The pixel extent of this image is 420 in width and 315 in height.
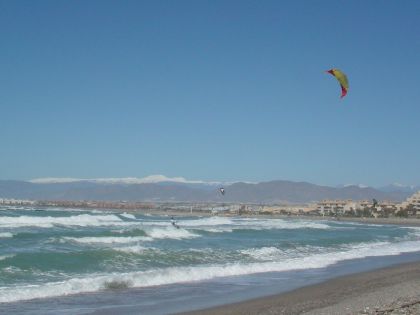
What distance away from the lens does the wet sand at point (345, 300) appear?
33.0 ft

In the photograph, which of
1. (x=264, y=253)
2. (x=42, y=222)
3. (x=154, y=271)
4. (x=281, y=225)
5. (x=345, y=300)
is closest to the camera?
(x=345, y=300)

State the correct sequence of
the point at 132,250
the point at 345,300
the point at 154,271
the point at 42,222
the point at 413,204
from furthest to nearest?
the point at 413,204 < the point at 42,222 < the point at 132,250 < the point at 154,271 < the point at 345,300

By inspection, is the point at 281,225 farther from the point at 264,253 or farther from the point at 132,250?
the point at 132,250

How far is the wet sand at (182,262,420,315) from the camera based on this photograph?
1005 cm

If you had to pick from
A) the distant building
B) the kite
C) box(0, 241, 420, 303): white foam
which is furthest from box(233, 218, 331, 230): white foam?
the distant building

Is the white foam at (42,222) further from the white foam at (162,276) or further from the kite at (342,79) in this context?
the kite at (342,79)

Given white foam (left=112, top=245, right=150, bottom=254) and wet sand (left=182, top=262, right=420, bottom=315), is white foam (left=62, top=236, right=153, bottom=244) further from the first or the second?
wet sand (left=182, top=262, right=420, bottom=315)

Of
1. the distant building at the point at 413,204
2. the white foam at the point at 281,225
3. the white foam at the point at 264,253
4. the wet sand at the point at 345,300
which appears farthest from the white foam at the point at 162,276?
the distant building at the point at 413,204

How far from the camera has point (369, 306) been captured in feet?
33.9

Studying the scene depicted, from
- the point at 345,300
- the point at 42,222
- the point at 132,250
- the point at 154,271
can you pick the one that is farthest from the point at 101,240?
the point at 42,222

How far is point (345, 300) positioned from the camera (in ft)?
37.8

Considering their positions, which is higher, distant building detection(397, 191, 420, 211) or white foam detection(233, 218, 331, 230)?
distant building detection(397, 191, 420, 211)

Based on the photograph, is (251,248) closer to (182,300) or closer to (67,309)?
(182,300)

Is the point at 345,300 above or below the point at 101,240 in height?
below
